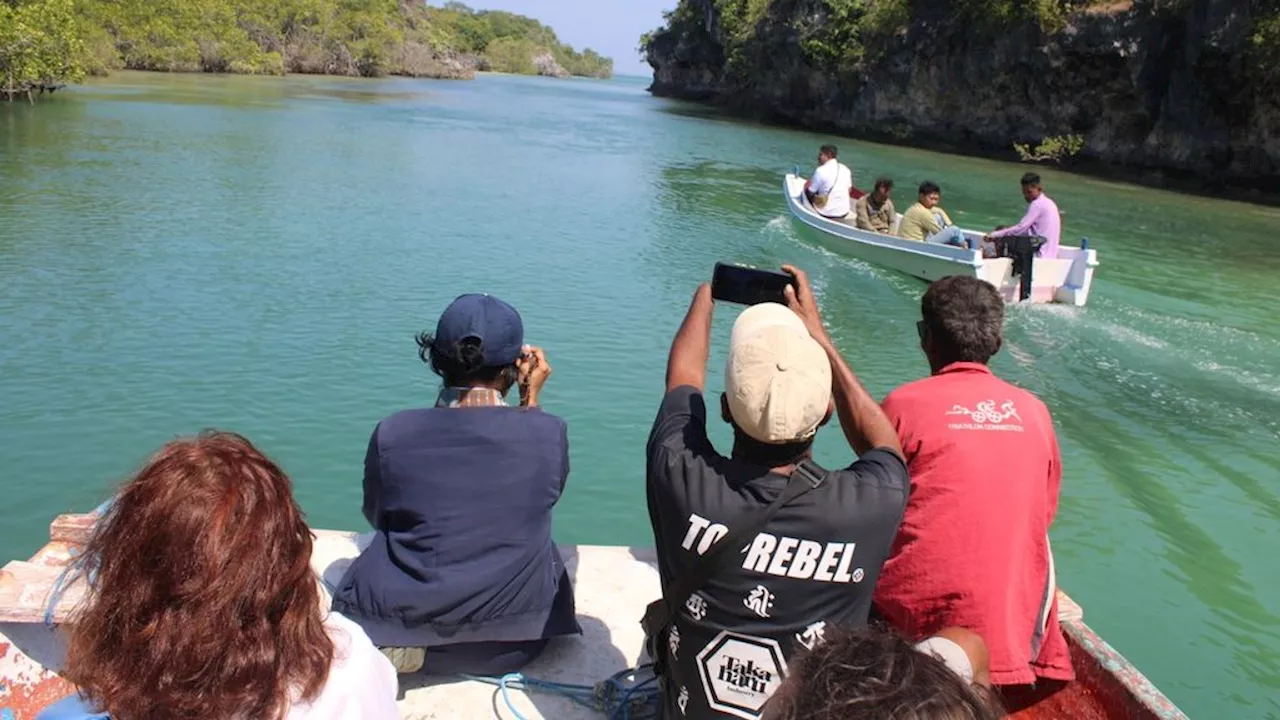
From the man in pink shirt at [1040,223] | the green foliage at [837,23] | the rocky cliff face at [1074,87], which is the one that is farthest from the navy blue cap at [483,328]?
the green foliage at [837,23]

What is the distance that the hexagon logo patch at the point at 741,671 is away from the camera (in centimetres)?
238

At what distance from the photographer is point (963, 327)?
3283mm

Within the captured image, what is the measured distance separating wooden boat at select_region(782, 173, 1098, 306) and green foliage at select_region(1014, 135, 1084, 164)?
25.6m

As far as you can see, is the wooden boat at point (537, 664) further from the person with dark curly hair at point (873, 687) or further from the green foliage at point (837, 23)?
the green foliage at point (837, 23)

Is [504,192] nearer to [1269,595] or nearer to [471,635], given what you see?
[1269,595]

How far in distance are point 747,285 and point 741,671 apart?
128 centimetres

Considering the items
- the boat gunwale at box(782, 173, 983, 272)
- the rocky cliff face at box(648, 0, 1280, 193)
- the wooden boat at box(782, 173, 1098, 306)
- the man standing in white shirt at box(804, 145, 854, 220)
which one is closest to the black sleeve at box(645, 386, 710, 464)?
the wooden boat at box(782, 173, 1098, 306)

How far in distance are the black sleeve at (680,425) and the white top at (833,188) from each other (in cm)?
1493

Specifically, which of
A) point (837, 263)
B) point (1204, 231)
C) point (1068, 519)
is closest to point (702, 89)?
point (1204, 231)

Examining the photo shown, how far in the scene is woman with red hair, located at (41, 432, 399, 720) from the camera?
1712mm

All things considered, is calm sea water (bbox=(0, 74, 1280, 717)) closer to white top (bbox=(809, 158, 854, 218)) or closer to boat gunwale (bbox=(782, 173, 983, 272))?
boat gunwale (bbox=(782, 173, 983, 272))

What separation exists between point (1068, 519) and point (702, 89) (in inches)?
2950

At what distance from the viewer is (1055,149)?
122 feet

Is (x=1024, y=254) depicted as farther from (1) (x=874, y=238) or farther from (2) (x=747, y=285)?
(2) (x=747, y=285)
